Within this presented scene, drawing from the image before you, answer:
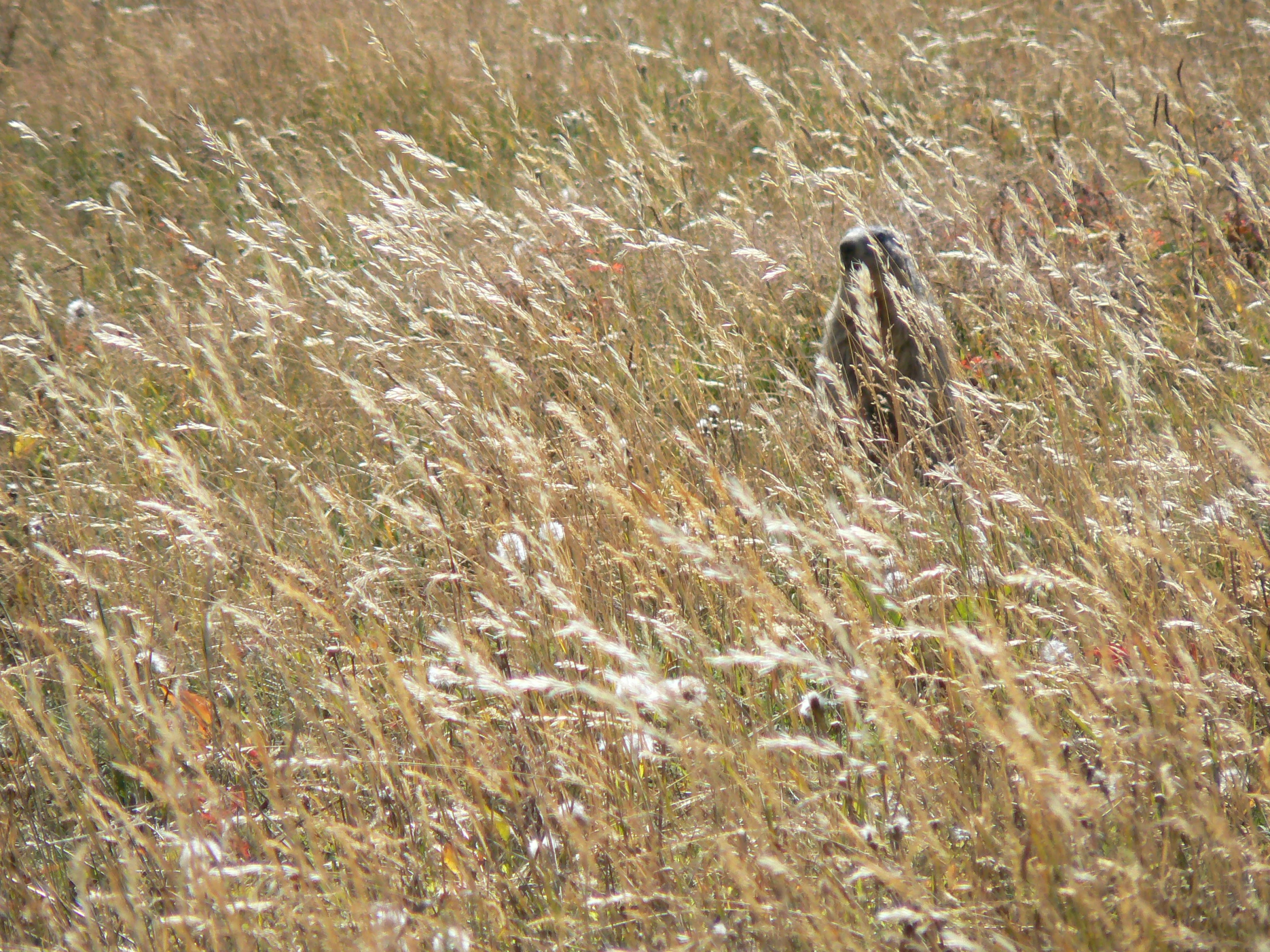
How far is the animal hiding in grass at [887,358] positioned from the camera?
1.90 metres

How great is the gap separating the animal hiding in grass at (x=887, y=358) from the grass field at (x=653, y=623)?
115mm

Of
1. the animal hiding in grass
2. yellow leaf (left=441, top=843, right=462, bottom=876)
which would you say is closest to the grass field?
yellow leaf (left=441, top=843, right=462, bottom=876)

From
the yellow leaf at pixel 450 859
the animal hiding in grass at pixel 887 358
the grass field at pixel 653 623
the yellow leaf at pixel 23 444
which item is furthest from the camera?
the yellow leaf at pixel 23 444

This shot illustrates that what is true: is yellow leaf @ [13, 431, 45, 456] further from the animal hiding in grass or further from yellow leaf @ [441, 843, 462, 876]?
the animal hiding in grass

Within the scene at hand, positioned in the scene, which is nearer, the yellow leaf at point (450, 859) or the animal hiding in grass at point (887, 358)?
the yellow leaf at point (450, 859)

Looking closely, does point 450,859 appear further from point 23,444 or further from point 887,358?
point 23,444

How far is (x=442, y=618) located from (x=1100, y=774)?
1.18 m

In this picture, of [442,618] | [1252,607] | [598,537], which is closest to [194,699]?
[442,618]

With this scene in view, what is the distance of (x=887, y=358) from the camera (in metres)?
1.91

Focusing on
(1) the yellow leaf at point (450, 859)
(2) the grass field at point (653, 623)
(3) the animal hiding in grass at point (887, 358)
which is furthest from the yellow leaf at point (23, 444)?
(3) the animal hiding in grass at point (887, 358)

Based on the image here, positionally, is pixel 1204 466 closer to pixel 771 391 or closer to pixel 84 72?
pixel 771 391

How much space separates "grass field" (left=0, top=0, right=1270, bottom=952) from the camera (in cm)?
121

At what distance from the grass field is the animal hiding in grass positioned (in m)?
0.12

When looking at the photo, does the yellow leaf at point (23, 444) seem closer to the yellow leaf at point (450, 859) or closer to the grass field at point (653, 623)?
the grass field at point (653, 623)
